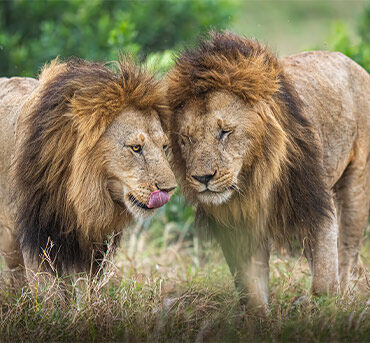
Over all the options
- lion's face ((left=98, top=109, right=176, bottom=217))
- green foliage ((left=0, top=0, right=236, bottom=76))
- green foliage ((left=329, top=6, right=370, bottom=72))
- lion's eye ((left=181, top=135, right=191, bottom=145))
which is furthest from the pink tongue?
green foliage ((left=0, top=0, right=236, bottom=76))

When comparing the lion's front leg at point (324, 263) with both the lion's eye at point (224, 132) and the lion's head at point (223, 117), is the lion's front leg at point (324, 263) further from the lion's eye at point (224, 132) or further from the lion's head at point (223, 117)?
the lion's eye at point (224, 132)

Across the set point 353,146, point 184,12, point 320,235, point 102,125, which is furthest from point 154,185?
point 184,12

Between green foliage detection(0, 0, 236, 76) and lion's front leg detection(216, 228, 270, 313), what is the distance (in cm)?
388

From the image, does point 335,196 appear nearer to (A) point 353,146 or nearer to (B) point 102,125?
(A) point 353,146

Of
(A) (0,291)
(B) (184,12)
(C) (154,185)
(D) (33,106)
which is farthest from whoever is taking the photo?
(B) (184,12)

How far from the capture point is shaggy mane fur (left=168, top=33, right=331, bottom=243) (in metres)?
3.91

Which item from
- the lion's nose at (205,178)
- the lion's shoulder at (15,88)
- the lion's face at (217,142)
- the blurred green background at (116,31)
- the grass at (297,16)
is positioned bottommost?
the lion's nose at (205,178)

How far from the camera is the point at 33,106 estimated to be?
Answer: 387 cm

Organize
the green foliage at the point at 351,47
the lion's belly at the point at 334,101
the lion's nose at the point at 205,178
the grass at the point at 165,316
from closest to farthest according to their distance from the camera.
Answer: the grass at the point at 165,316 < the lion's nose at the point at 205,178 < the lion's belly at the point at 334,101 < the green foliage at the point at 351,47

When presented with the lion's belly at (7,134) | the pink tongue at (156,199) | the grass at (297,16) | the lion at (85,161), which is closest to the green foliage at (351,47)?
the lion at (85,161)

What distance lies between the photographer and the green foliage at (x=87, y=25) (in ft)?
26.3

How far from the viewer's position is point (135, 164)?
12.0 ft

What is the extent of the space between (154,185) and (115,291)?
Answer: 87cm

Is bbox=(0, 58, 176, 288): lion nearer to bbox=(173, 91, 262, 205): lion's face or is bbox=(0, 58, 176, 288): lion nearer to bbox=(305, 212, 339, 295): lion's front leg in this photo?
bbox=(173, 91, 262, 205): lion's face
